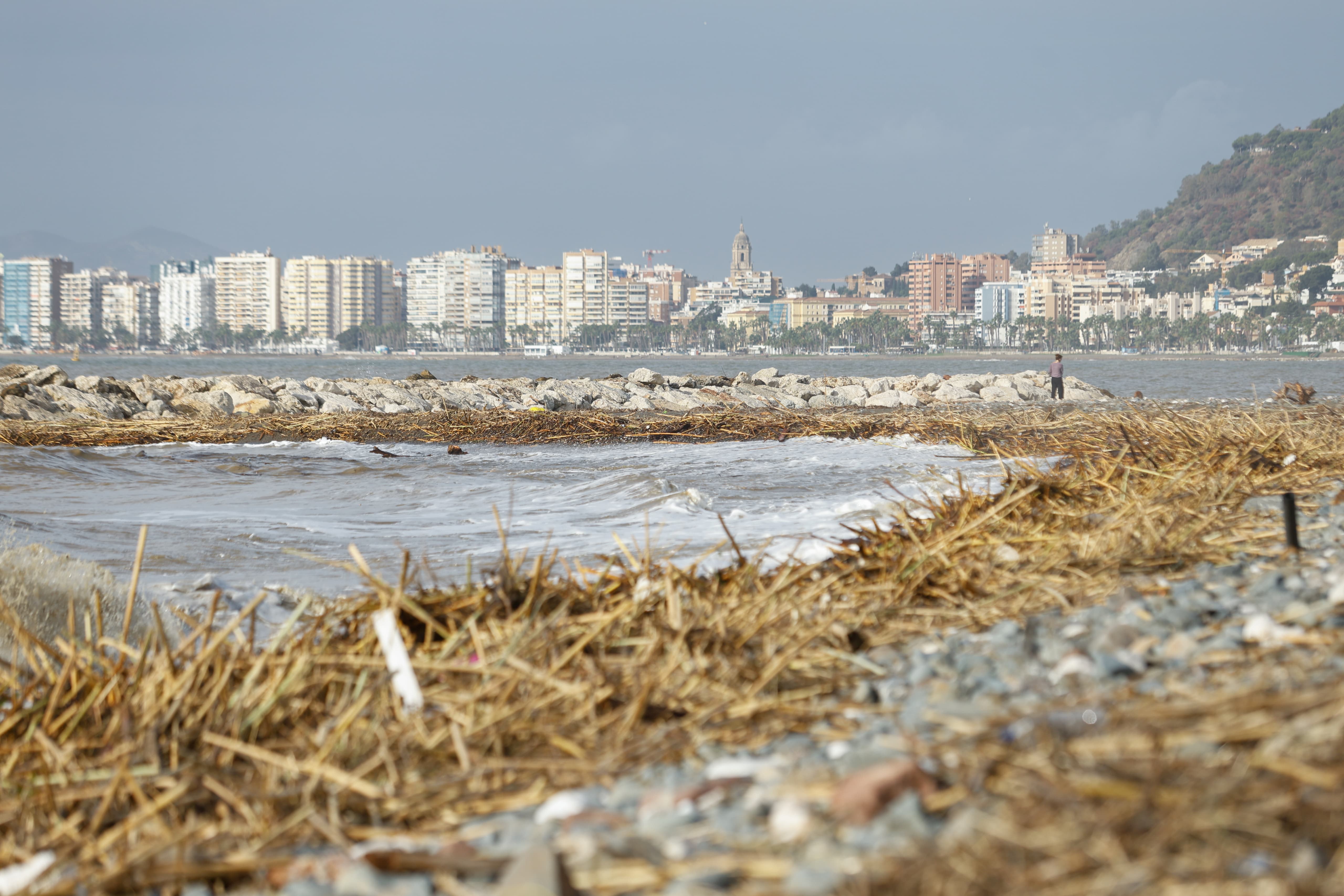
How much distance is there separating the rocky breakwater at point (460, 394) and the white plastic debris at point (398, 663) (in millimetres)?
13298

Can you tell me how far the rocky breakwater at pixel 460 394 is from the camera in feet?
52.7

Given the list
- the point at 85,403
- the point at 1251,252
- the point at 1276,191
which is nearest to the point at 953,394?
the point at 85,403

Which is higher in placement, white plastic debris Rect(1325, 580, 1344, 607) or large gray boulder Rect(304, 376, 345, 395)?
large gray boulder Rect(304, 376, 345, 395)

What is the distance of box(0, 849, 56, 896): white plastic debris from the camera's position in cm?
164

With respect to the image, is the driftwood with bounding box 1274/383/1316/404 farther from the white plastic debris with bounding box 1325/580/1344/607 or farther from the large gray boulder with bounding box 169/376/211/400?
the large gray boulder with bounding box 169/376/211/400

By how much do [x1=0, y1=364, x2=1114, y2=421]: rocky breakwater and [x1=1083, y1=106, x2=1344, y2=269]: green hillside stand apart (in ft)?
595

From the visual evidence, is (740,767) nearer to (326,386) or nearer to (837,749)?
(837,749)

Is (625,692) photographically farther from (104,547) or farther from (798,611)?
(104,547)

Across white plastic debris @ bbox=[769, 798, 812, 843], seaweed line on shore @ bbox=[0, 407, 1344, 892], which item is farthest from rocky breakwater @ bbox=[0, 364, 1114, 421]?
white plastic debris @ bbox=[769, 798, 812, 843]

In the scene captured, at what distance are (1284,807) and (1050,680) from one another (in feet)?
2.40

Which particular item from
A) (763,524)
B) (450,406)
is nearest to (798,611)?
(763,524)

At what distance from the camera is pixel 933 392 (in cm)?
2388

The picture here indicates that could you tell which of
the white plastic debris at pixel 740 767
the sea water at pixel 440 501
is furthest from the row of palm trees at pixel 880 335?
the white plastic debris at pixel 740 767

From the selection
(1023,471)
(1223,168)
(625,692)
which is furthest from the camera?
(1223,168)
